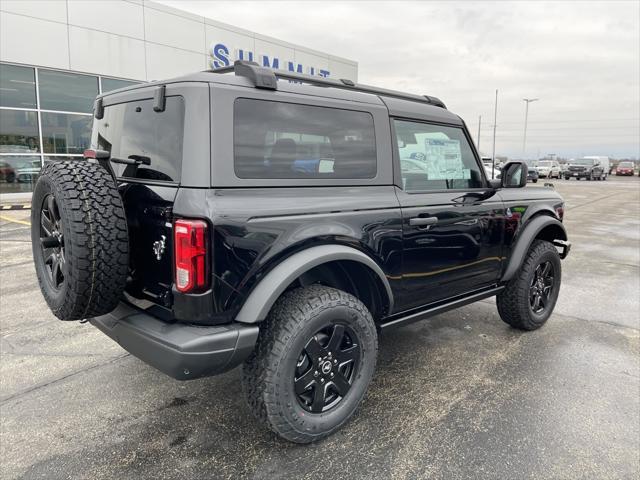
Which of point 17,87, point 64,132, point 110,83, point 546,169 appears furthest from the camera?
point 546,169

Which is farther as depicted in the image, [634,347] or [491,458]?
[634,347]

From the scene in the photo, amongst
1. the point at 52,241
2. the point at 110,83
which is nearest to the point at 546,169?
the point at 110,83

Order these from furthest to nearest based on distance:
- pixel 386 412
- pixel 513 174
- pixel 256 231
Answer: pixel 513 174 < pixel 386 412 < pixel 256 231

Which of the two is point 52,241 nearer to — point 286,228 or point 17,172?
point 286,228

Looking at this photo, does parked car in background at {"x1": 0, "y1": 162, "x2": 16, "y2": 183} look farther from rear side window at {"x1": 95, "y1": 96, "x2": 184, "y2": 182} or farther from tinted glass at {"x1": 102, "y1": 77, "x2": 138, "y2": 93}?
rear side window at {"x1": 95, "y1": 96, "x2": 184, "y2": 182}

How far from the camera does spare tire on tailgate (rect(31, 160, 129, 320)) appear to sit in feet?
7.10

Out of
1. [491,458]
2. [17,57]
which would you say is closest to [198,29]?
[17,57]

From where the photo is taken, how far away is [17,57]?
13141 mm

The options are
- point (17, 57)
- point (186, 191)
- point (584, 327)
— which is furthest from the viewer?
point (17, 57)

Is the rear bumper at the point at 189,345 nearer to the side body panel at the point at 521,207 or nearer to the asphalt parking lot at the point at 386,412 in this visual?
the asphalt parking lot at the point at 386,412

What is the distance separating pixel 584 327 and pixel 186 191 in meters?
3.92

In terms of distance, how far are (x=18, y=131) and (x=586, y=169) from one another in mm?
39188

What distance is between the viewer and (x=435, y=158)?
10.9ft

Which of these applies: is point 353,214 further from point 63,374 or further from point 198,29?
point 198,29
